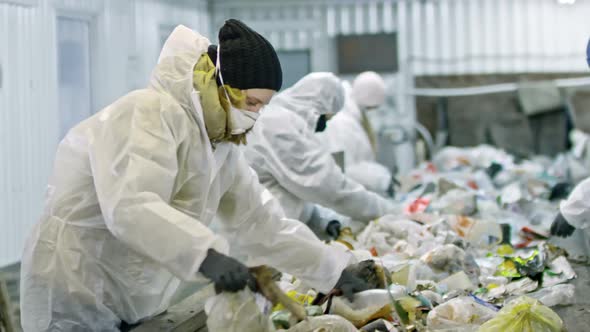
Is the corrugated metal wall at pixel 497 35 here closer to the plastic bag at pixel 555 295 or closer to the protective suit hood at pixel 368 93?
the protective suit hood at pixel 368 93

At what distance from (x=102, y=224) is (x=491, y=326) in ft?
3.76

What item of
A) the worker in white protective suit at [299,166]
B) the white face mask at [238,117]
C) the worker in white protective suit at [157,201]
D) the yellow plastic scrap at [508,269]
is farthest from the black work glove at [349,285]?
the worker in white protective suit at [299,166]

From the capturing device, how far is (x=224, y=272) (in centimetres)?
183

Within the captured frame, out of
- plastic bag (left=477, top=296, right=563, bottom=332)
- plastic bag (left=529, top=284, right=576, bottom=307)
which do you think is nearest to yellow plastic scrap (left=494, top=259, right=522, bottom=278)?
plastic bag (left=529, top=284, right=576, bottom=307)

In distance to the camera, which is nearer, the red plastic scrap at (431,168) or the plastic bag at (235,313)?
the plastic bag at (235,313)

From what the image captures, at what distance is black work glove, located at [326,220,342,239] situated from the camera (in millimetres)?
3908

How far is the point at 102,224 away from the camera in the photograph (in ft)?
7.33

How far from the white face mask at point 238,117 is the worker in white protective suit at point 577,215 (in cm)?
172

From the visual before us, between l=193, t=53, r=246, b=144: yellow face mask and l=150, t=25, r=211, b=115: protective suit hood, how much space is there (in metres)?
0.02

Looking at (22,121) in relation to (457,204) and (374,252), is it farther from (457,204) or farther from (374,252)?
(457,204)

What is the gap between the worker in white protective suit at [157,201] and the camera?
1903 millimetres

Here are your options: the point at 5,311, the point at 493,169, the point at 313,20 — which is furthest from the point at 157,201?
the point at 313,20

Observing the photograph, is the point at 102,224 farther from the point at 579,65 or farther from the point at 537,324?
the point at 579,65

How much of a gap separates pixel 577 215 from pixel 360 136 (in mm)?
2815
